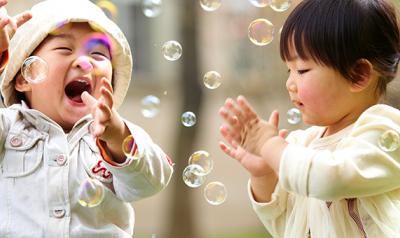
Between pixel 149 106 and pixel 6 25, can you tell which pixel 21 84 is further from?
pixel 149 106

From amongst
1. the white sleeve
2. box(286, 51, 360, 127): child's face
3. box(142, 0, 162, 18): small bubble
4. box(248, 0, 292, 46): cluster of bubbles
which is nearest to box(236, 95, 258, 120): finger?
box(286, 51, 360, 127): child's face

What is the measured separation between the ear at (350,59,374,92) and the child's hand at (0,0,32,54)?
95 cm

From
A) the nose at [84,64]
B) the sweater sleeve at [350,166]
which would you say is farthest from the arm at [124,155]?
the sweater sleeve at [350,166]

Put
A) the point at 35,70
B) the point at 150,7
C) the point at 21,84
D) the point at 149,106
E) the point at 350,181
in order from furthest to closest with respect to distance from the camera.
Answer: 1. the point at 150,7
2. the point at 149,106
3. the point at 21,84
4. the point at 35,70
5. the point at 350,181

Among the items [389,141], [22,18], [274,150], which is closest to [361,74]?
[389,141]

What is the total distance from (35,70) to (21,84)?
0.60 feet

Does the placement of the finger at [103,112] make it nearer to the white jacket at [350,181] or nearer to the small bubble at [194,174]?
the white jacket at [350,181]

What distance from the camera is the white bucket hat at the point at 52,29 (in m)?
2.53

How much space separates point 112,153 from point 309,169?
54cm

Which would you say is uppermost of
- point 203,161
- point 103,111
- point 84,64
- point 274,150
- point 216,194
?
point 84,64

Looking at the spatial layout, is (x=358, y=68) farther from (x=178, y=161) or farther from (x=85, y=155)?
(x=178, y=161)

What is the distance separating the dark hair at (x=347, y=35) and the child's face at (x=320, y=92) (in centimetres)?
2

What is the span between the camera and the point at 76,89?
2510mm

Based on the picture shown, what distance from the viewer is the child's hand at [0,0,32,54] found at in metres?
2.35
